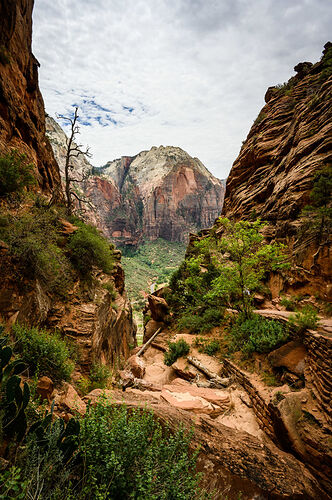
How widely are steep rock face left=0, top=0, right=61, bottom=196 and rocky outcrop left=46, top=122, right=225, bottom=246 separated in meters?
83.7

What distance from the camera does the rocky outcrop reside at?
9956 cm

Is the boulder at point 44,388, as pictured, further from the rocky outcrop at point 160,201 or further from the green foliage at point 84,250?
the rocky outcrop at point 160,201

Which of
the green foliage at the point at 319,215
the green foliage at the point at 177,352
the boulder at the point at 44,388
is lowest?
Result: the green foliage at the point at 177,352

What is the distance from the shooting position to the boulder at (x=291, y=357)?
4793 mm

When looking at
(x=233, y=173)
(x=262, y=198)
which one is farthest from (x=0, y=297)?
(x=233, y=173)

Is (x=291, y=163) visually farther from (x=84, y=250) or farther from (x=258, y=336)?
(x=84, y=250)

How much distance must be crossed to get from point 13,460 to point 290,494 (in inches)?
141

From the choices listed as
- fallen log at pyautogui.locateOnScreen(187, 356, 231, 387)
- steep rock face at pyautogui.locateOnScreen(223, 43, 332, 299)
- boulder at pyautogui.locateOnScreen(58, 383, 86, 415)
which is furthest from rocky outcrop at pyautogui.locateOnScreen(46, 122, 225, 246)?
boulder at pyautogui.locateOnScreen(58, 383, 86, 415)

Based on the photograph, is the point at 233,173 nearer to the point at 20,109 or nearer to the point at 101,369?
the point at 20,109

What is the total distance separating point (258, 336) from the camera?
6.36 metres

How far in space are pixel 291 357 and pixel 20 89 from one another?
60.8ft

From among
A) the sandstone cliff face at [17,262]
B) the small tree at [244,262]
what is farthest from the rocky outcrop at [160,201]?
the small tree at [244,262]

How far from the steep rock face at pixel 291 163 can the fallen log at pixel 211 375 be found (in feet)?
18.1

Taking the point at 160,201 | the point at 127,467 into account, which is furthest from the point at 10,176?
the point at 160,201
